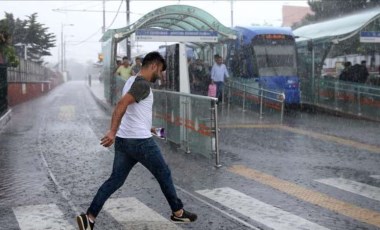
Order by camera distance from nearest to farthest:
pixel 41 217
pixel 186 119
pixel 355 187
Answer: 1. pixel 41 217
2. pixel 355 187
3. pixel 186 119

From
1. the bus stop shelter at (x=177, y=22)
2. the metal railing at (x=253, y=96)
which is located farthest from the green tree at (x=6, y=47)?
the metal railing at (x=253, y=96)

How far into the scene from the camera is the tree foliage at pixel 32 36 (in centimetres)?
3656

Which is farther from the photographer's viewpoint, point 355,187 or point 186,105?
point 186,105

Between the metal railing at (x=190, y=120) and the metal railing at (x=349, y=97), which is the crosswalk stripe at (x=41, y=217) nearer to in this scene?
the metal railing at (x=190, y=120)

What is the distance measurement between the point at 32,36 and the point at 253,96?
938 inches

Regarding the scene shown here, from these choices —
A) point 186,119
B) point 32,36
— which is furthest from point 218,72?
point 32,36

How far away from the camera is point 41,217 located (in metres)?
6.20

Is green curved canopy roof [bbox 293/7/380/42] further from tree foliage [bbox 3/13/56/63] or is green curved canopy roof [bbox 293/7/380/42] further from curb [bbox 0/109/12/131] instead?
tree foliage [bbox 3/13/56/63]

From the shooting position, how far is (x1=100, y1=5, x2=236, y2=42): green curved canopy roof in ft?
56.1

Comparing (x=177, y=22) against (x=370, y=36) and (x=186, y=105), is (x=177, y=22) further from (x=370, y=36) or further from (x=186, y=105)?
(x=186, y=105)

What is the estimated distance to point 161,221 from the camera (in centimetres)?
605

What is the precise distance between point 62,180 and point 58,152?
2836 mm

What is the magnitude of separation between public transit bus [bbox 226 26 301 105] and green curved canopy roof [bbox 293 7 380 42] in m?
1.87

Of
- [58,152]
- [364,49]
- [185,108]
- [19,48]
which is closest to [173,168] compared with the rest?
[185,108]
